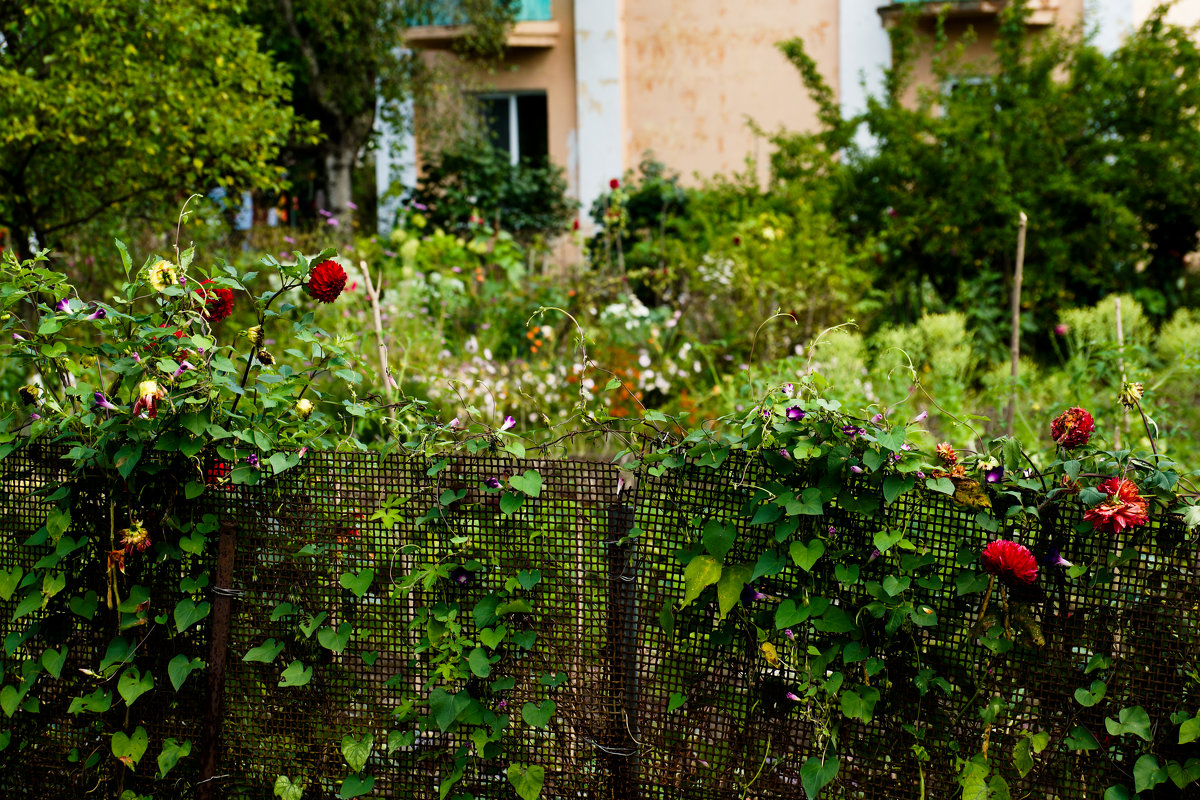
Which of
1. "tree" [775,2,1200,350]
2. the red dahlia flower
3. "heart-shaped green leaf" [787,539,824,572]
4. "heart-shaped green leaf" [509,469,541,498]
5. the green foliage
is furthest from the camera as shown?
the green foliage

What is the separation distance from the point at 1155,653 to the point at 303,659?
1.68 m

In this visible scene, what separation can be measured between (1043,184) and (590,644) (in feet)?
24.3

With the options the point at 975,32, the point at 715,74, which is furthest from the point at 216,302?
the point at 975,32

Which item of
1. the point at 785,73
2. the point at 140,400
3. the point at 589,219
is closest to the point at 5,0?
the point at 140,400

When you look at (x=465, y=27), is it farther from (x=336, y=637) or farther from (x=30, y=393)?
(x=336, y=637)

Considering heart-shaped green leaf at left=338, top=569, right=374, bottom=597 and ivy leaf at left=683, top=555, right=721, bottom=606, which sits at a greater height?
ivy leaf at left=683, top=555, right=721, bottom=606

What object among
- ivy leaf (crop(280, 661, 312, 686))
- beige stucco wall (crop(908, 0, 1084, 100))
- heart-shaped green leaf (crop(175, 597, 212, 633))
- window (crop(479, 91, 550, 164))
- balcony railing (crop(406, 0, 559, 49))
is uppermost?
balcony railing (crop(406, 0, 559, 49))

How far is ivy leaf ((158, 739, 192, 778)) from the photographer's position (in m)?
2.09

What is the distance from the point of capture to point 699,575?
187 centimetres

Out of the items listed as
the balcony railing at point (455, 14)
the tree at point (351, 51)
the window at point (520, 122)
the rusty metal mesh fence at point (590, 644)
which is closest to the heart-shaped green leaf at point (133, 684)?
the rusty metal mesh fence at point (590, 644)

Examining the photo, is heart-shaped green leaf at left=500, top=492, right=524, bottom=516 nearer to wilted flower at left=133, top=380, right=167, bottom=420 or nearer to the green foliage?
wilted flower at left=133, top=380, right=167, bottom=420

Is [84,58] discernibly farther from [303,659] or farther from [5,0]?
[303,659]

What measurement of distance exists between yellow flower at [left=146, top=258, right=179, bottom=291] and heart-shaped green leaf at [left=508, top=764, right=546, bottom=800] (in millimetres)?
1220

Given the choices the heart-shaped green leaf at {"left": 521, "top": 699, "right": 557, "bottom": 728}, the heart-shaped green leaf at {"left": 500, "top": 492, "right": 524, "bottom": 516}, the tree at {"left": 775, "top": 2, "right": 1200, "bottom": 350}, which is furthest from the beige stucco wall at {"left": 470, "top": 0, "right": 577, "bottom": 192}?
the heart-shaped green leaf at {"left": 521, "top": 699, "right": 557, "bottom": 728}
